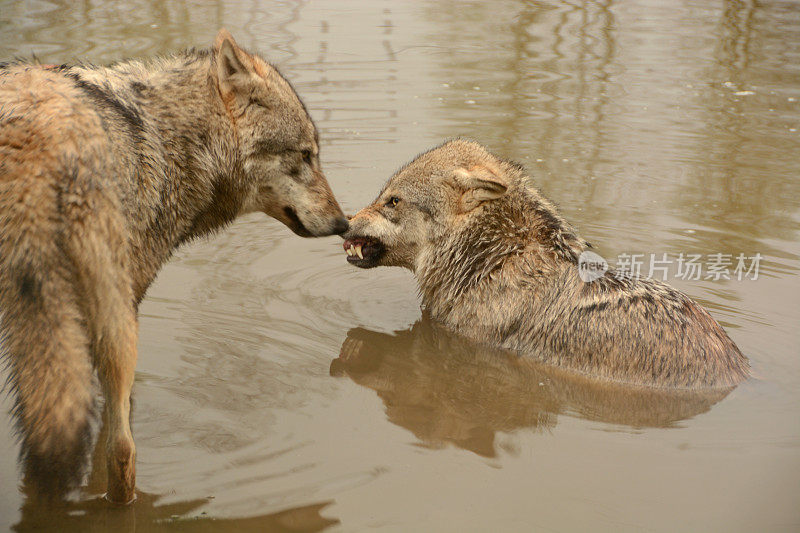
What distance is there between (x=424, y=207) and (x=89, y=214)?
362 cm

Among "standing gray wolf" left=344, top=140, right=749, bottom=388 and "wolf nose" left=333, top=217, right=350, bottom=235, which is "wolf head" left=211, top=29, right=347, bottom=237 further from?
"standing gray wolf" left=344, top=140, right=749, bottom=388

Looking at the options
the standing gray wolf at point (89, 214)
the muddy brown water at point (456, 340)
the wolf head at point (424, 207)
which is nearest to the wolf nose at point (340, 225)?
the standing gray wolf at point (89, 214)

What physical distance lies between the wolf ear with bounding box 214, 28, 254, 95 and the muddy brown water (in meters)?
1.98

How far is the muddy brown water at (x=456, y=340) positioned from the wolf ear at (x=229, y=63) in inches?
78.0

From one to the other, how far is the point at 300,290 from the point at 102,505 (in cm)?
330

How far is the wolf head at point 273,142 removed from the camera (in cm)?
511

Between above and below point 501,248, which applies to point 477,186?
above

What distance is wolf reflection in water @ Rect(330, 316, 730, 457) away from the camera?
564 centimetres

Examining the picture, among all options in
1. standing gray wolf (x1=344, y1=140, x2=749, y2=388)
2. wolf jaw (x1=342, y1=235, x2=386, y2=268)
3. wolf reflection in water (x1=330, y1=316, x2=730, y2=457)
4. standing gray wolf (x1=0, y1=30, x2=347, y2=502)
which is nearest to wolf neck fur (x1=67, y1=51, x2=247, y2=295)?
standing gray wolf (x1=0, y1=30, x2=347, y2=502)

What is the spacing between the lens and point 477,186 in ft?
22.2

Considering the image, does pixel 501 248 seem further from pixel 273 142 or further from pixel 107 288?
pixel 107 288

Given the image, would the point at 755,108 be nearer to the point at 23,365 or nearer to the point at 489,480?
the point at 489,480

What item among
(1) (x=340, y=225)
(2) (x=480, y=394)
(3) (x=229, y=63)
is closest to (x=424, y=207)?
(1) (x=340, y=225)

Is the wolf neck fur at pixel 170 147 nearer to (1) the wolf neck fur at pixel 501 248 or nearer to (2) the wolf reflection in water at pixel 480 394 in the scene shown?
(2) the wolf reflection in water at pixel 480 394
